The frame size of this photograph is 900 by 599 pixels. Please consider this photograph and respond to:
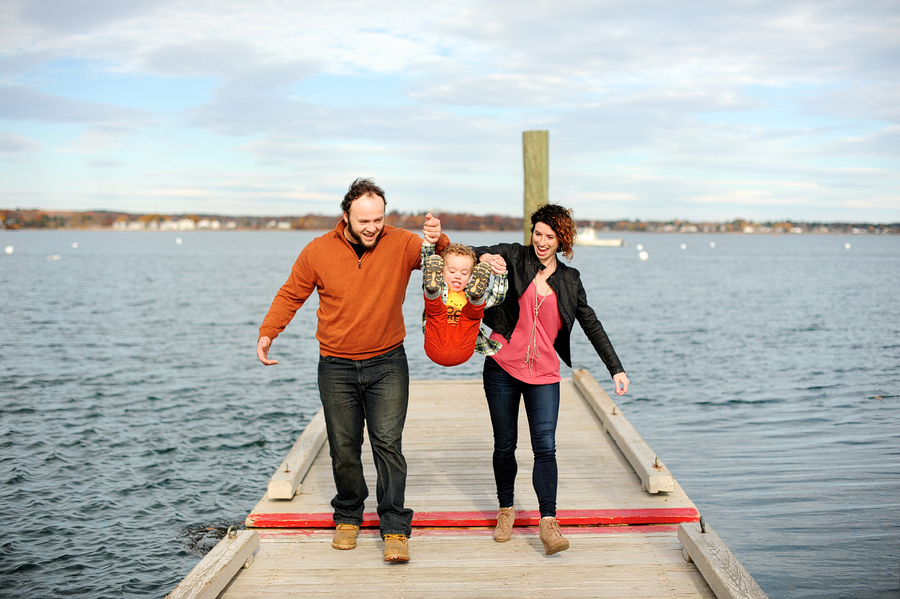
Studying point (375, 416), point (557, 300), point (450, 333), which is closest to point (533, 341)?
point (557, 300)

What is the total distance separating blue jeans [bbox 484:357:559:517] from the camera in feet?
14.4

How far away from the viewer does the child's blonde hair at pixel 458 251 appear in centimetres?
405

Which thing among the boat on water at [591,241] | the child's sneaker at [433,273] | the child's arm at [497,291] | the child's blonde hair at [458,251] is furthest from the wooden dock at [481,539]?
the boat on water at [591,241]

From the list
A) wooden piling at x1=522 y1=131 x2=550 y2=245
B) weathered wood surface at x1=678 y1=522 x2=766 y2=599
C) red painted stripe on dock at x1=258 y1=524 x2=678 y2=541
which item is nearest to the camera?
weathered wood surface at x1=678 y1=522 x2=766 y2=599

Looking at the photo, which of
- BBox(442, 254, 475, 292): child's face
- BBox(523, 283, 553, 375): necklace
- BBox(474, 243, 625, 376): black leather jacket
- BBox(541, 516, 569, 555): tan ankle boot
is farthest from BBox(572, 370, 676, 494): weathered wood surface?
BBox(442, 254, 475, 292): child's face

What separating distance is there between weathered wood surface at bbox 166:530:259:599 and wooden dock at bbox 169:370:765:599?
0.04ft

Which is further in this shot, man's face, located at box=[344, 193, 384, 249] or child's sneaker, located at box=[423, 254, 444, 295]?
man's face, located at box=[344, 193, 384, 249]

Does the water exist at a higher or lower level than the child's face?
lower

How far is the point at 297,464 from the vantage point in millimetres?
5824

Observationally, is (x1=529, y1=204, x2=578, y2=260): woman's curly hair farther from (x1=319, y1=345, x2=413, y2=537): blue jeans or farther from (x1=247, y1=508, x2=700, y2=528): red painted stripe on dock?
(x1=247, y1=508, x2=700, y2=528): red painted stripe on dock

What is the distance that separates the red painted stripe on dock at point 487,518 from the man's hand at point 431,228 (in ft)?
6.66

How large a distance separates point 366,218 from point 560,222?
1122 mm

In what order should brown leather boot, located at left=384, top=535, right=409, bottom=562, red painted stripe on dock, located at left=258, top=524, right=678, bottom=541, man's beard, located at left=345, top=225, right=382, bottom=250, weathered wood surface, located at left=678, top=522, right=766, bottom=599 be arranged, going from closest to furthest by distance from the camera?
weathered wood surface, located at left=678, top=522, right=766, bottom=599 < man's beard, located at left=345, top=225, right=382, bottom=250 < brown leather boot, located at left=384, top=535, right=409, bottom=562 < red painted stripe on dock, located at left=258, top=524, right=678, bottom=541

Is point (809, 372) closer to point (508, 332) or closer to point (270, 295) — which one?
point (508, 332)
